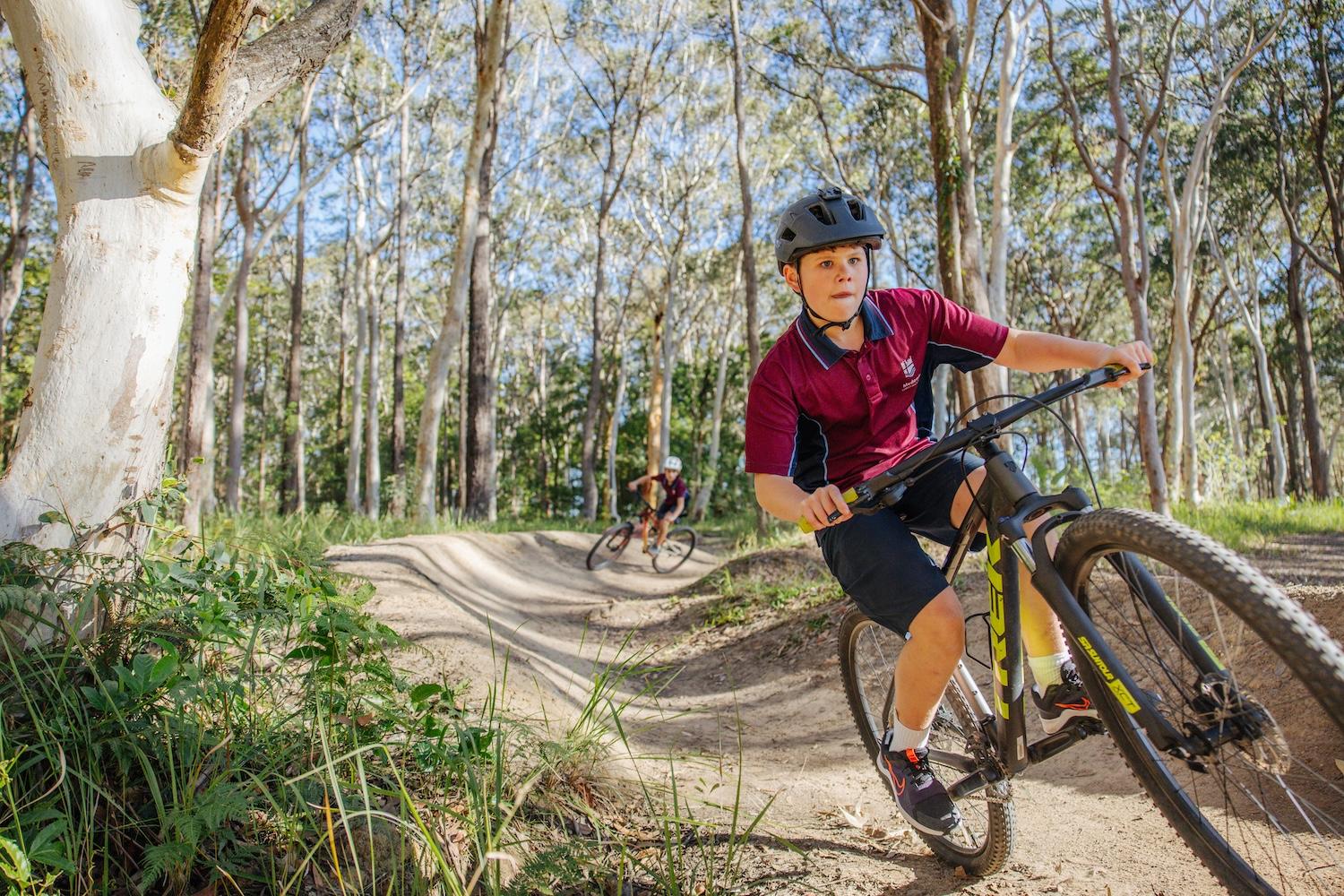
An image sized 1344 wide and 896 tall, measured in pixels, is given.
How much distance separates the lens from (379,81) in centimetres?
2275

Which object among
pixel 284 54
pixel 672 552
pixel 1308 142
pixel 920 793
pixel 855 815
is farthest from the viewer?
pixel 1308 142

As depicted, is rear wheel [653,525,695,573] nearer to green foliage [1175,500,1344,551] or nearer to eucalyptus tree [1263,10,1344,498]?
green foliage [1175,500,1344,551]

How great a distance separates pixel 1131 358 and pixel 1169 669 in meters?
0.86

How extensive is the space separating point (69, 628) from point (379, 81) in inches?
927

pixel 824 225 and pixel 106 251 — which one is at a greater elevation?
pixel 106 251

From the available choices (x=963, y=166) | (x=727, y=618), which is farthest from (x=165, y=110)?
(x=963, y=166)

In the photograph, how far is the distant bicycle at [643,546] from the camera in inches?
525

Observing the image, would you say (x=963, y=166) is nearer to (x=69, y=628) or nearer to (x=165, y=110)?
(x=165, y=110)

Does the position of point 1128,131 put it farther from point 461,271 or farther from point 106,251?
point 106,251

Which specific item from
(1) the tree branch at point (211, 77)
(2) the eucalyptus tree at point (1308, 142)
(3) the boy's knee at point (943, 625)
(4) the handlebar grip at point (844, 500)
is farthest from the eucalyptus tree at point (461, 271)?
(2) the eucalyptus tree at point (1308, 142)

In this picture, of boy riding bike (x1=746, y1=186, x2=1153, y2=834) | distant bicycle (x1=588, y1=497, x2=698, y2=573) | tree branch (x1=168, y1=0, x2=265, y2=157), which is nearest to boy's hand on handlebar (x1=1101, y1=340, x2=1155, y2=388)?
boy riding bike (x1=746, y1=186, x2=1153, y2=834)

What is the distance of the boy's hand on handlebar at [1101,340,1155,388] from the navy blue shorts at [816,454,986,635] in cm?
49

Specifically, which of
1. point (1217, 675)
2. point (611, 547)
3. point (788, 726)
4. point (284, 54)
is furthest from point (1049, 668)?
point (611, 547)

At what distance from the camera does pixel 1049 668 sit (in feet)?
7.63
